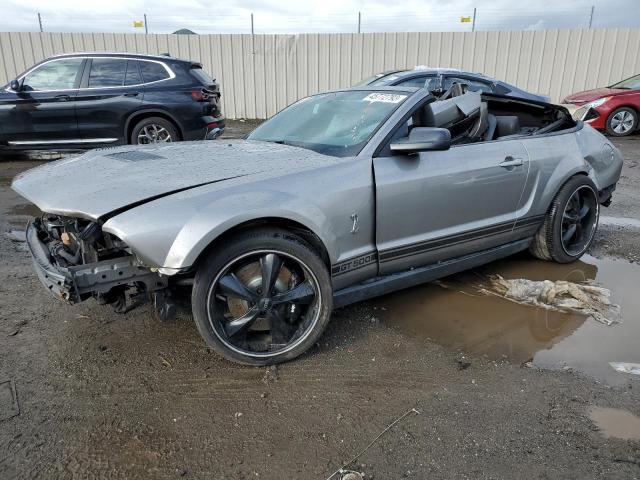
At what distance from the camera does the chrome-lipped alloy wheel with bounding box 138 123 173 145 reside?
26.3 feet

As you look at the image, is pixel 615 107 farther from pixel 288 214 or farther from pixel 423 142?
pixel 288 214

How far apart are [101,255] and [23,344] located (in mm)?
894

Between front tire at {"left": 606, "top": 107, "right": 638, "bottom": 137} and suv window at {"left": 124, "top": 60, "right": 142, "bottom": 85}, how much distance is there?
10.2m

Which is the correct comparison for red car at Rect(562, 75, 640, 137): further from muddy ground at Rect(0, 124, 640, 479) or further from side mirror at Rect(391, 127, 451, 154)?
side mirror at Rect(391, 127, 451, 154)

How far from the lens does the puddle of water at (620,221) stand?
5.39m

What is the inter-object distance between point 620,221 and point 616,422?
156 inches

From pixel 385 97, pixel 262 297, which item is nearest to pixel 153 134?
pixel 385 97

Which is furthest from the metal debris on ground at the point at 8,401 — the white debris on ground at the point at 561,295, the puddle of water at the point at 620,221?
the puddle of water at the point at 620,221

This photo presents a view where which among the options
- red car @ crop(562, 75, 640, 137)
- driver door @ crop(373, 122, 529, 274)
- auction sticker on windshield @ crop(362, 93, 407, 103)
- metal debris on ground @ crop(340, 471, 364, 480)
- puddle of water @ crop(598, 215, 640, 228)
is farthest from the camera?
red car @ crop(562, 75, 640, 137)

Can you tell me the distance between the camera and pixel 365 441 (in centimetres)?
215

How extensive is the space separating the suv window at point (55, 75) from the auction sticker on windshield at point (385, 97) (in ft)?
20.7

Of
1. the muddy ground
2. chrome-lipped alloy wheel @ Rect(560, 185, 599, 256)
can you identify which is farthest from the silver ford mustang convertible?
chrome-lipped alloy wheel @ Rect(560, 185, 599, 256)

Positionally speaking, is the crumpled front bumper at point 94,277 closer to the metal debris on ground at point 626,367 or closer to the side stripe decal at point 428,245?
the side stripe decal at point 428,245

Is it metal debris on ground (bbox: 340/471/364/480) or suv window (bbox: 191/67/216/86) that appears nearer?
metal debris on ground (bbox: 340/471/364/480)
